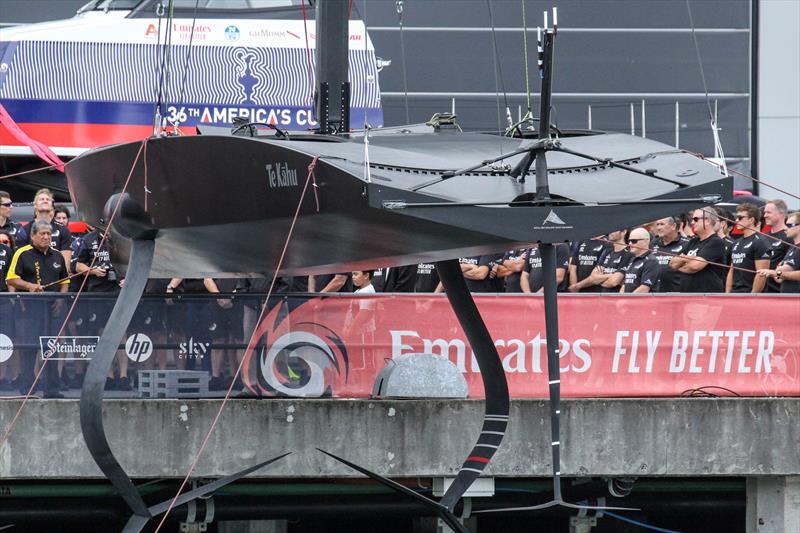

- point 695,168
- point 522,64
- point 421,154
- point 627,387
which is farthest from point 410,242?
point 522,64

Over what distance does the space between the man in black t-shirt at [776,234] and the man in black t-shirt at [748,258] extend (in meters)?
0.06

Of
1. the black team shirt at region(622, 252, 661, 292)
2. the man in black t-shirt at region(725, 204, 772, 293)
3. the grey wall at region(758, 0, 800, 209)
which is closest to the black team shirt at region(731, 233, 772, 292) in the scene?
the man in black t-shirt at region(725, 204, 772, 293)

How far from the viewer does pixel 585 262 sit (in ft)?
37.6

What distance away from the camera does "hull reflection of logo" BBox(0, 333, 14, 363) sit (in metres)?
9.20

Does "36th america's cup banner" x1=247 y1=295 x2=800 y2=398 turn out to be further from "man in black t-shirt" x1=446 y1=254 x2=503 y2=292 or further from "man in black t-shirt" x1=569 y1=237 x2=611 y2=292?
"man in black t-shirt" x1=569 y1=237 x2=611 y2=292

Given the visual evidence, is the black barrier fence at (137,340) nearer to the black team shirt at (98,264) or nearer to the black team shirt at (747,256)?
the black team shirt at (98,264)

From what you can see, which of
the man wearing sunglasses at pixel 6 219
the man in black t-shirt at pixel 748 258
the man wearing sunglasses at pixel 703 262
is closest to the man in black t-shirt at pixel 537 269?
the man wearing sunglasses at pixel 703 262

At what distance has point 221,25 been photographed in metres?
15.4

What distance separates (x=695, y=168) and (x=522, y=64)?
1519cm

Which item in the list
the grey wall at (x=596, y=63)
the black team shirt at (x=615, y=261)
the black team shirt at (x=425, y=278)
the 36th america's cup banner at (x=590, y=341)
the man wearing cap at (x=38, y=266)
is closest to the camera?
the 36th america's cup banner at (x=590, y=341)

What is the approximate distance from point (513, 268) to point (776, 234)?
2.20m

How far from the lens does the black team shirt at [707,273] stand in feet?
35.8

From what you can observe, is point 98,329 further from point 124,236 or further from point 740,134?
point 740,134

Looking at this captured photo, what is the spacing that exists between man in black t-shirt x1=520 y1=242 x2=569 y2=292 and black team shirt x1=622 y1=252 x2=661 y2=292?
0.50m
